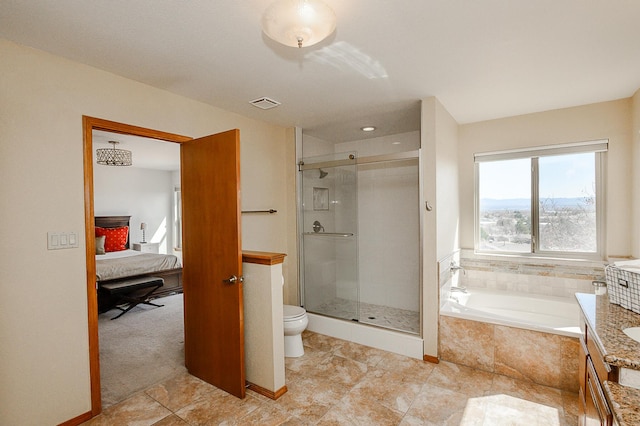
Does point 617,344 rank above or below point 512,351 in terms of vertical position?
above

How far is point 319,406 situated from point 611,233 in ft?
10.2

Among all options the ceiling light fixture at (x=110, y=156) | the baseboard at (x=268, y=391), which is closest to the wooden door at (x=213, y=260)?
the baseboard at (x=268, y=391)

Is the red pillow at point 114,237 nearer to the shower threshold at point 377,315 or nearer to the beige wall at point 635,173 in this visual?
the shower threshold at point 377,315

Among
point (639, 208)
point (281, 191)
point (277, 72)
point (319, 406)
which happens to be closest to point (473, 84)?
point (277, 72)

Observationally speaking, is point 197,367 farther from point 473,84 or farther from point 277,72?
point 473,84

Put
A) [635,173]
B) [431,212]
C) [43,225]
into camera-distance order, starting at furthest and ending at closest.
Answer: [431,212]
[635,173]
[43,225]

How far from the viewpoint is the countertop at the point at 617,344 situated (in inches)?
37.2

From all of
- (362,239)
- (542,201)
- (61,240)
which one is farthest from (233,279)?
(542,201)

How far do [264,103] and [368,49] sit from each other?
4.14 ft

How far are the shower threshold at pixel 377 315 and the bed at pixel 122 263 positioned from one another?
114 inches

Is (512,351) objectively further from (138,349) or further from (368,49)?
(138,349)

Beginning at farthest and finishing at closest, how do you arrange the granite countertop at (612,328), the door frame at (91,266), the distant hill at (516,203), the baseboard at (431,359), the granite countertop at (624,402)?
the distant hill at (516,203) → the baseboard at (431,359) → the door frame at (91,266) → the granite countertop at (612,328) → the granite countertop at (624,402)

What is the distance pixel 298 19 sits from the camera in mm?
1351

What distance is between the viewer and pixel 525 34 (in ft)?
5.99
